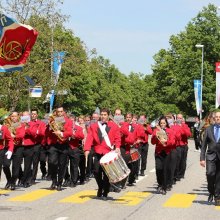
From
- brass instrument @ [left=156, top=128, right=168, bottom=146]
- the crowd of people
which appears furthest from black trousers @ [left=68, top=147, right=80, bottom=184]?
brass instrument @ [left=156, top=128, right=168, bottom=146]

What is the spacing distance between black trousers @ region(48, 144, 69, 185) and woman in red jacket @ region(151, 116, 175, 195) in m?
2.14

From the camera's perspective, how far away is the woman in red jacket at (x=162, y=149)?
639 inches

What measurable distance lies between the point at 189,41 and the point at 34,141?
57.4 metres

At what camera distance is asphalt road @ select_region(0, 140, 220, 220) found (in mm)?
A: 12102

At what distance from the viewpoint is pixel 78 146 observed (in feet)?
60.1

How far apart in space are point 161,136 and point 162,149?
383 millimetres

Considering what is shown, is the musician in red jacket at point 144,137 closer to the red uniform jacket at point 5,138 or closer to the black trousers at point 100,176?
the black trousers at point 100,176

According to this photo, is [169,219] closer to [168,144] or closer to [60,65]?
[168,144]

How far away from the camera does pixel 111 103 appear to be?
3755 inches

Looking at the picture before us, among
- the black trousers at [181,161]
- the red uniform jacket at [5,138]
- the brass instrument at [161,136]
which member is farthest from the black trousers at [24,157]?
the black trousers at [181,161]

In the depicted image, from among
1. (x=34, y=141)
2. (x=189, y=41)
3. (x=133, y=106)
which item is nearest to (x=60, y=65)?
(x=34, y=141)

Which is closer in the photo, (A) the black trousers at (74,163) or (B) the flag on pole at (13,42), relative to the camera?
(A) the black trousers at (74,163)

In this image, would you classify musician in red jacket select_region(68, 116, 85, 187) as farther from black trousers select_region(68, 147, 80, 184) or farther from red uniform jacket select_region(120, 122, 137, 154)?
red uniform jacket select_region(120, 122, 137, 154)

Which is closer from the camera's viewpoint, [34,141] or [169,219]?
[169,219]
